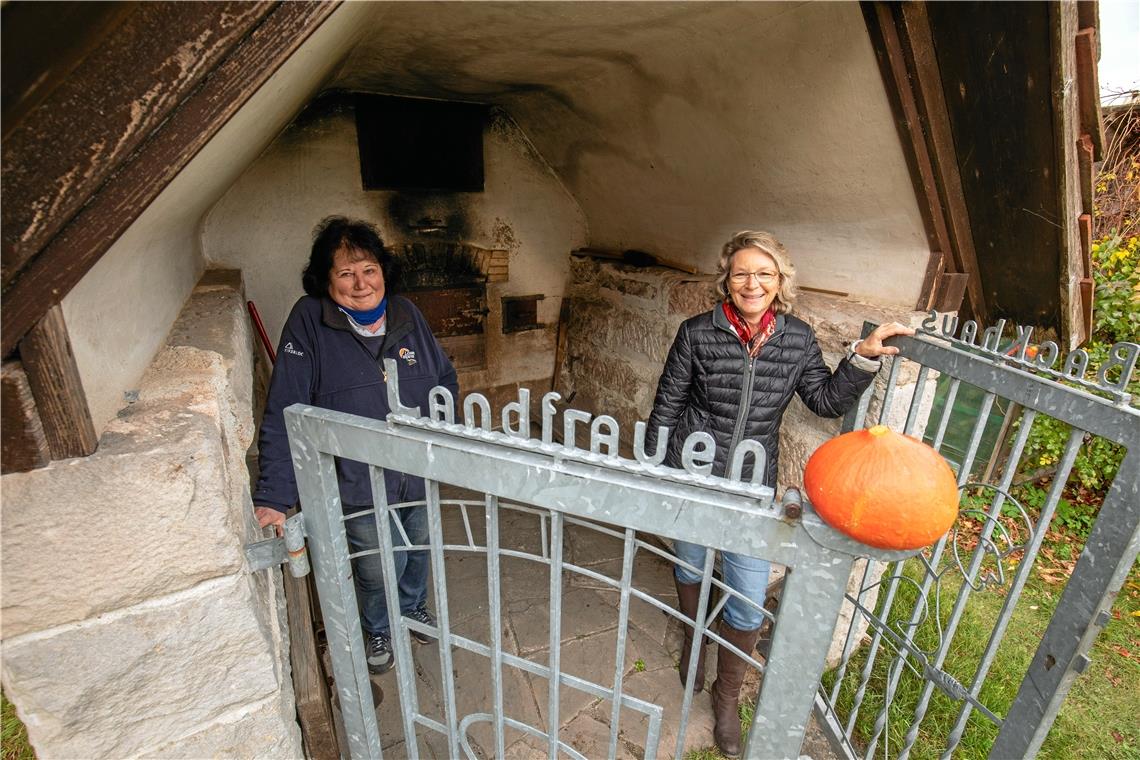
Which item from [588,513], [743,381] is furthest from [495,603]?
[743,381]

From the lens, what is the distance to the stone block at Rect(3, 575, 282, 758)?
104cm

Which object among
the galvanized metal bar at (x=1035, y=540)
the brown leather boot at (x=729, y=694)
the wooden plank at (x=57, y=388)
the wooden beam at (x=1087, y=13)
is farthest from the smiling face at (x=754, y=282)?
the wooden plank at (x=57, y=388)

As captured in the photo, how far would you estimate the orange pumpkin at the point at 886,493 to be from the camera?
81 cm

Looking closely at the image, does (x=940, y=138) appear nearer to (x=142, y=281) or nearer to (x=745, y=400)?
(x=745, y=400)

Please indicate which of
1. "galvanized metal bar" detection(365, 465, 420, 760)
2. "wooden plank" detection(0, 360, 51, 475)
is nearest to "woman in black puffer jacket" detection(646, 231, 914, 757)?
"galvanized metal bar" detection(365, 465, 420, 760)

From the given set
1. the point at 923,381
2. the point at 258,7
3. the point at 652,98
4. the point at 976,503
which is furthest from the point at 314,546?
the point at 976,503

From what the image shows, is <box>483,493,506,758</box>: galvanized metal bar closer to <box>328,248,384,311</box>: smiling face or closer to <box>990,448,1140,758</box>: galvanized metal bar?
<box>328,248,384,311</box>: smiling face

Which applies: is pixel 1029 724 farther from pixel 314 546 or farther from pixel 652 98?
pixel 652 98

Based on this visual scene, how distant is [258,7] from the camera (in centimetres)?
85

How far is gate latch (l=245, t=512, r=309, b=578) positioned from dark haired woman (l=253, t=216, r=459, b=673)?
57 centimetres

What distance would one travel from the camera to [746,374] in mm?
2023

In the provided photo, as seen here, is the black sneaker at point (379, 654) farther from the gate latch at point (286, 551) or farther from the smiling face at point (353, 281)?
the smiling face at point (353, 281)

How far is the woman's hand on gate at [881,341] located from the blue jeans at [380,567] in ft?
6.17

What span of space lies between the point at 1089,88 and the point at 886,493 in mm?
1583
